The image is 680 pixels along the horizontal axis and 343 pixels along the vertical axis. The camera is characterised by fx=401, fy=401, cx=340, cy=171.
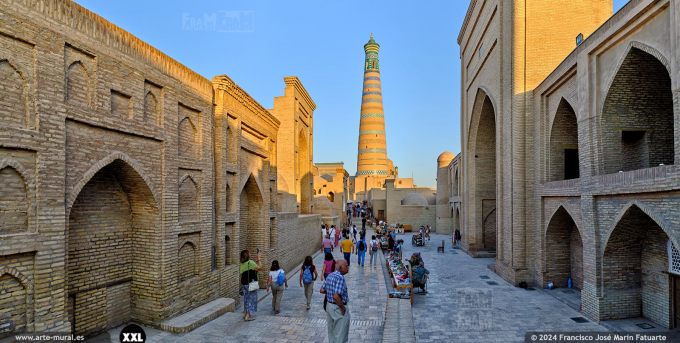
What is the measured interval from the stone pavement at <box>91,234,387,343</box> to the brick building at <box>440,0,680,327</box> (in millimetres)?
4445

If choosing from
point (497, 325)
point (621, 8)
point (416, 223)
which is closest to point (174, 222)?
point (497, 325)

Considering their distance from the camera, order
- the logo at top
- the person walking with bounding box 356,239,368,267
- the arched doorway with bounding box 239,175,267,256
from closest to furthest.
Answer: the logo at top < the arched doorway with bounding box 239,175,267,256 < the person walking with bounding box 356,239,368,267

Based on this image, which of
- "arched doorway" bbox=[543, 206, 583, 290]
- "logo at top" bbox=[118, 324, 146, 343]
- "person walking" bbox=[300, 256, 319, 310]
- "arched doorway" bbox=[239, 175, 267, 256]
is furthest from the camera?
"arched doorway" bbox=[239, 175, 267, 256]

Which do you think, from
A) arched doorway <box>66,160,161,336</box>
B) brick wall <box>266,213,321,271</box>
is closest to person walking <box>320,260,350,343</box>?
arched doorway <box>66,160,161,336</box>

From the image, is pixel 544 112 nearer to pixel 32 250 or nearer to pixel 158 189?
Result: pixel 158 189

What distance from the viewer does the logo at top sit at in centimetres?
574

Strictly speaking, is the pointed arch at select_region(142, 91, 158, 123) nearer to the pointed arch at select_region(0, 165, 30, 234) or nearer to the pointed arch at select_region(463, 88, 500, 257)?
the pointed arch at select_region(0, 165, 30, 234)

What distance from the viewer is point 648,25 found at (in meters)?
6.65

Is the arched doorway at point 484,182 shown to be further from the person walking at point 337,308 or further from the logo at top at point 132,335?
the logo at top at point 132,335

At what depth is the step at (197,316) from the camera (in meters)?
6.23

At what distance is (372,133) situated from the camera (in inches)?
1934

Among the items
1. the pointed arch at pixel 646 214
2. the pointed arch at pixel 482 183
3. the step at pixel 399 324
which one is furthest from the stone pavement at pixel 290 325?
the pointed arch at pixel 482 183

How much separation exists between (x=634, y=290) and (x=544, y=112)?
493cm

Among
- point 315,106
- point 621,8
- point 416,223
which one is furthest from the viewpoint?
point 416,223
